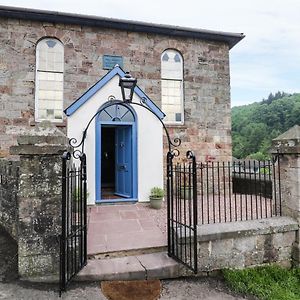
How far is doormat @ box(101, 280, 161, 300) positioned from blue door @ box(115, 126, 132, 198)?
15.5 feet

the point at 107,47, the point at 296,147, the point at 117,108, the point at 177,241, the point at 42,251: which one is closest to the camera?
the point at 42,251

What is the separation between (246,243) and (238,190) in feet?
20.4

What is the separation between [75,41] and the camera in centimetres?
926

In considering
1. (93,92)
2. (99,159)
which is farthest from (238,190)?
(93,92)

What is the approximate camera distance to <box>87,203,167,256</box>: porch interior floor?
469cm

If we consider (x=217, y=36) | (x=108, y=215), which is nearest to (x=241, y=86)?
(x=217, y=36)

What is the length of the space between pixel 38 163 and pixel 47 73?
610cm

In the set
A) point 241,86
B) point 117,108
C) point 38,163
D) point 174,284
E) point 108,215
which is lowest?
point 174,284

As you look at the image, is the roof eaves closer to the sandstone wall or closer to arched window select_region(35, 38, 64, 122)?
the sandstone wall

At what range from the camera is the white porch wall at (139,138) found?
324 inches

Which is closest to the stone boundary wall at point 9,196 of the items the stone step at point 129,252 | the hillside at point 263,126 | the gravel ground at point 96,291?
the gravel ground at point 96,291

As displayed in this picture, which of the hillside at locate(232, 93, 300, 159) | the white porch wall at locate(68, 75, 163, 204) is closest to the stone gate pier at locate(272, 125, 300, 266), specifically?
the white porch wall at locate(68, 75, 163, 204)

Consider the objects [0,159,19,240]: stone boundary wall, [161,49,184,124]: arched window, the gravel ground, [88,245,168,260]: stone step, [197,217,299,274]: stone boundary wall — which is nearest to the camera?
the gravel ground

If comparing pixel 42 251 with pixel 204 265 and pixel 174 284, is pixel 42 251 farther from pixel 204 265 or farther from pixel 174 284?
pixel 204 265
